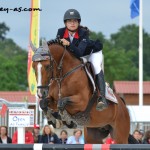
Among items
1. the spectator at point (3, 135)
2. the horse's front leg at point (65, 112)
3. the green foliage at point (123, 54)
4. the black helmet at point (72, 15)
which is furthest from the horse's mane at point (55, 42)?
the green foliage at point (123, 54)

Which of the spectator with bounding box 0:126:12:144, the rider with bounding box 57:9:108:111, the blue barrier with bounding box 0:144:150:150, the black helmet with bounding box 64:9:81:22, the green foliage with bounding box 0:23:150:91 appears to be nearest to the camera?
the blue barrier with bounding box 0:144:150:150

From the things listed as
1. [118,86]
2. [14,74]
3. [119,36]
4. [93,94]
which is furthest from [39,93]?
[119,36]

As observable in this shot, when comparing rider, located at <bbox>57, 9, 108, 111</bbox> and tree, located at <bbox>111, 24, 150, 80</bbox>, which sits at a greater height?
tree, located at <bbox>111, 24, 150, 80</bbox>

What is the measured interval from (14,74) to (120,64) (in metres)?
22.2

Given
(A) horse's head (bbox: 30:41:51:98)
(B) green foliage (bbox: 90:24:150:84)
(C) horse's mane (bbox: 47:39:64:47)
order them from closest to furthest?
(A) horse's head (bbox: 30:41:51:98), (C) horse's mane (bbox: 47:39:64:47), (B) green foliage (bbox: 90:24:150:84)

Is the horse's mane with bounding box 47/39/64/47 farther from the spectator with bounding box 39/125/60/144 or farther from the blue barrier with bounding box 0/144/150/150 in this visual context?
the spectator with bounding box 39/125/60/144

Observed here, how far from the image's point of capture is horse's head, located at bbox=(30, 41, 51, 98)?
10.3 metres

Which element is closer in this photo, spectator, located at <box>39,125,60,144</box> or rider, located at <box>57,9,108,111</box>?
rider, located at <box>57,9,108,111</box>

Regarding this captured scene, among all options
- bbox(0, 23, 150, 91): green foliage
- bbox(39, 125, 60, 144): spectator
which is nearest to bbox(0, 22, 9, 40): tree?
bbox(0, 23, 150, 91): green foliage

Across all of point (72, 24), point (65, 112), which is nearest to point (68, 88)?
point (65, 112)

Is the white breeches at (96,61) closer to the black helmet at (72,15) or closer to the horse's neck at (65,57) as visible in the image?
the horse's neck at (65,57)

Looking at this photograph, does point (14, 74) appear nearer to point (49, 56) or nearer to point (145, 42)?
point (145, 42)

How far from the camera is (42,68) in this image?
412 inches

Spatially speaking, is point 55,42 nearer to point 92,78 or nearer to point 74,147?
point 92,78
